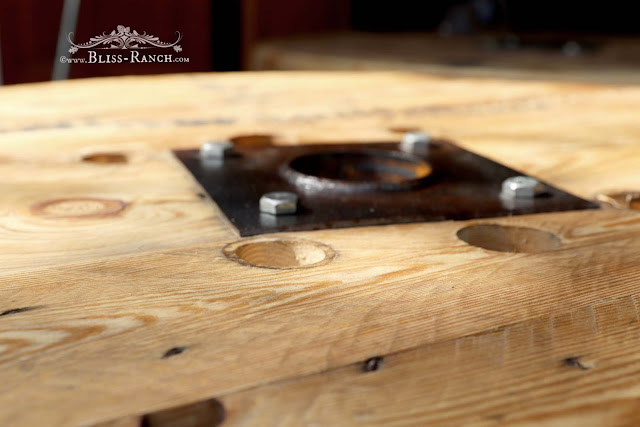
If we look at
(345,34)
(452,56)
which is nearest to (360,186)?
(452,56)

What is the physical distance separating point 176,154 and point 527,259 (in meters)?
0.59

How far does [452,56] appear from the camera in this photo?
9.81 ft

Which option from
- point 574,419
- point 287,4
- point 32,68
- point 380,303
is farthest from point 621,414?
point 287,4

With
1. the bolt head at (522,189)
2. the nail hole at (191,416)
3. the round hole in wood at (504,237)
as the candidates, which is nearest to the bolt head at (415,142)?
the bolt head at (522,189)

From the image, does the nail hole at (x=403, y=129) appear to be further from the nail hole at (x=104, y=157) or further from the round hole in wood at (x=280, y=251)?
the round hole in wood at (x=280, y=251)

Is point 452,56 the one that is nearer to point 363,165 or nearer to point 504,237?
point 363,165

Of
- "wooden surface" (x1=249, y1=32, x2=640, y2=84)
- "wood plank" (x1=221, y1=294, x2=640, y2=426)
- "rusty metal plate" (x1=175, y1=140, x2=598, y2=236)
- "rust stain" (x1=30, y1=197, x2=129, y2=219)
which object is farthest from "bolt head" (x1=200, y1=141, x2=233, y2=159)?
"wooden surface" (x1=249, y1=32, x2=640, y2=84)

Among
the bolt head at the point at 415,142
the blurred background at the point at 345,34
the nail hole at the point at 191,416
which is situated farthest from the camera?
the blurred background at the point at 345,34

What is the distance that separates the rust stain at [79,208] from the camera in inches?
34.2

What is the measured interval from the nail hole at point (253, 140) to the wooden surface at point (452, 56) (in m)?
1.10

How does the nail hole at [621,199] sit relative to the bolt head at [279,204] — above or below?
below

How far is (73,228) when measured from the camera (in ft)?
2.69

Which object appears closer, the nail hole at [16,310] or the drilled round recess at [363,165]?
the nail hole at [16,310]

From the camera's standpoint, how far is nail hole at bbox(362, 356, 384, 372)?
1.76 feet
